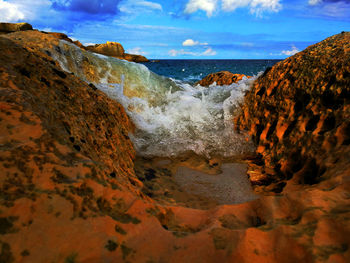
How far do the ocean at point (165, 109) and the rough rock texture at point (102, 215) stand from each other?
259cm

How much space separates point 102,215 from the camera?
1322 millimetres

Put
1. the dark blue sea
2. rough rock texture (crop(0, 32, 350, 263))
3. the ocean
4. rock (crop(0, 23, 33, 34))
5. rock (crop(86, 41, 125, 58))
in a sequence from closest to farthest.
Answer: rough rock texture (crop(0, 32, 350, 263)) < the ocean < rock (crop(0, 23, 33, 34)) < the dark blue sea < rock (crop(86, 41, 125, 58))

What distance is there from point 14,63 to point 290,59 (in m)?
4.61

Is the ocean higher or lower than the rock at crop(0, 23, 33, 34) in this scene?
lower

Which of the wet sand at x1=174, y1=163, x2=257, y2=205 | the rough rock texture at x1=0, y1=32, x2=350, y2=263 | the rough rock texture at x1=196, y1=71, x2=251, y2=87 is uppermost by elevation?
the rough rock texture at x1=196, y1=71, x2=251, y2=87

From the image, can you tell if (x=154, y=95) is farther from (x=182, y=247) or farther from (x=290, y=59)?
(x=182, y=247)

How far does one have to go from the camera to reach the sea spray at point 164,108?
462 cm

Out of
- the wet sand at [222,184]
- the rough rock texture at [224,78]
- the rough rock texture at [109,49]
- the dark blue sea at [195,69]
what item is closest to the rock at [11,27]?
the rough rock texture at [109,49]

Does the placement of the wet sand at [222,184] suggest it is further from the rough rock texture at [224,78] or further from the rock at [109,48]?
the rock at [109,48]

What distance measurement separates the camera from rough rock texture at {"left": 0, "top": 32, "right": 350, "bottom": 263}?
3.55ft

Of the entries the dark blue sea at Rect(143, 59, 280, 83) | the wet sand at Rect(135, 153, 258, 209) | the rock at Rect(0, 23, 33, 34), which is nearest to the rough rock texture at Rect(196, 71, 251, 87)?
the wet sand at Rect(135, 153, 258, 209)

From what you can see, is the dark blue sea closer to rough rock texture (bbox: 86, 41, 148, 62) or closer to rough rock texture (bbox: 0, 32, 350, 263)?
rough rock texture (bbox: 86, 41, 148, 62)

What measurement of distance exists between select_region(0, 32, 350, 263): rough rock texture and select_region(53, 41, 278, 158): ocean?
102 inches

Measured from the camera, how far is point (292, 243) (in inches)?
48.5
